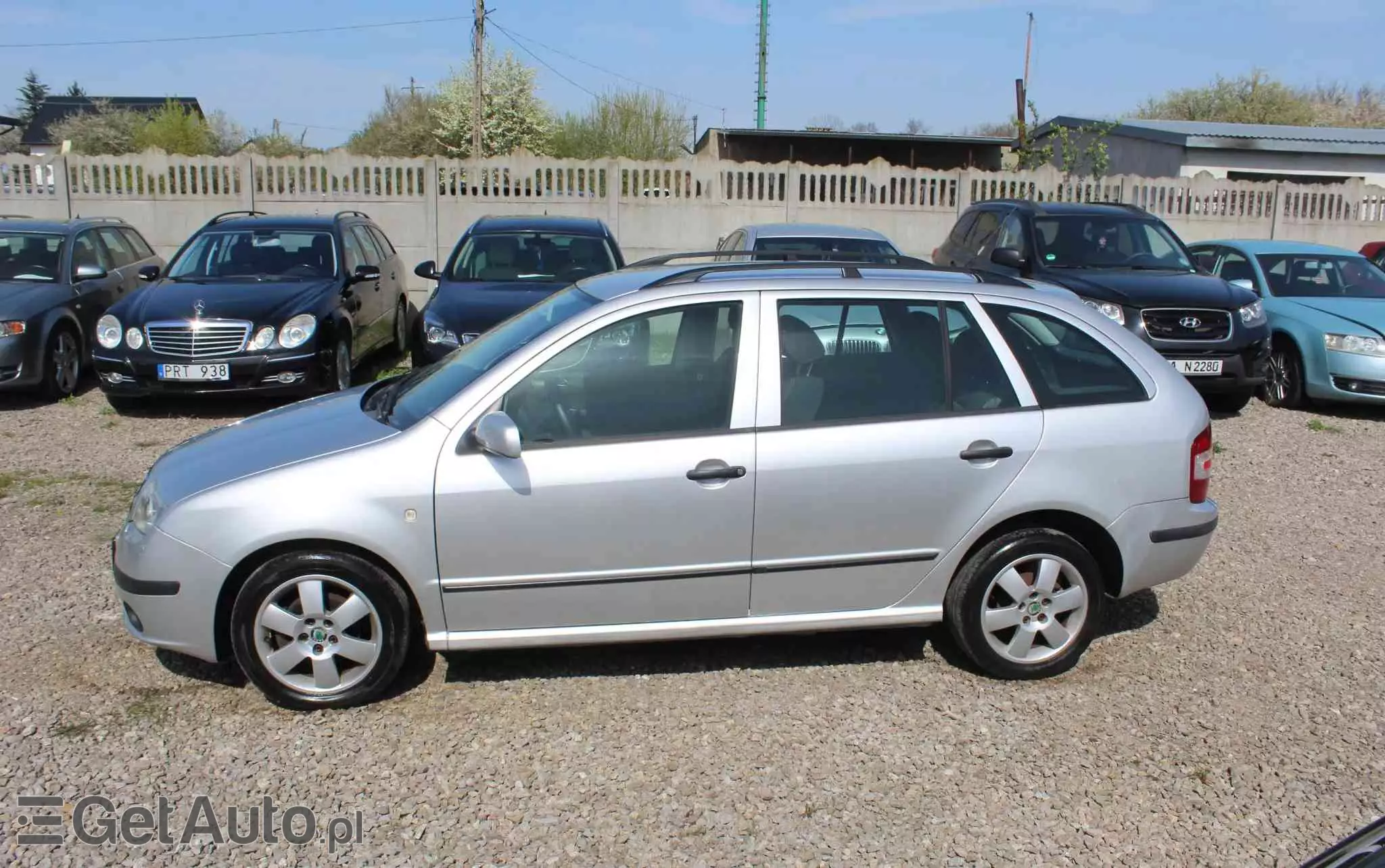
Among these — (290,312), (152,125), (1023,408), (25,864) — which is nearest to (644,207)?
(290,312)

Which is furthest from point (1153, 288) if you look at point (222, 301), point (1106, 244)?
point (222, 301)

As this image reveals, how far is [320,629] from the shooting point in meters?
4.09

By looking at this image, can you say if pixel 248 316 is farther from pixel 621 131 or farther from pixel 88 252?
pixel 621 131

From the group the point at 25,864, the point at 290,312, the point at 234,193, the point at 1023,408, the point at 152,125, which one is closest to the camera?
the point at 25,864

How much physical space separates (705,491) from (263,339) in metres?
6.11

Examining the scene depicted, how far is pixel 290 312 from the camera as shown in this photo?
925cm

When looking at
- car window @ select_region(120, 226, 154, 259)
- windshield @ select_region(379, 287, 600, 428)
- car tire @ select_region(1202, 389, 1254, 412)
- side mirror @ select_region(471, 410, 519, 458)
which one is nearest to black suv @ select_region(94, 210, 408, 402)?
car window @ select_region(120, 226, 154, 259)

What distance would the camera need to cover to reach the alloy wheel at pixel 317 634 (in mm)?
4043

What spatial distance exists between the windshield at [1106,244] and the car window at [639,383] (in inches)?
285

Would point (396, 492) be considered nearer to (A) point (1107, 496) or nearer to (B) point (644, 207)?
(A) point (1107, 496)

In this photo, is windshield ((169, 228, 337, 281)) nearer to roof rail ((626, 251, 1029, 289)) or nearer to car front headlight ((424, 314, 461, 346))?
car front headlight ((424, 314, 461, 346))

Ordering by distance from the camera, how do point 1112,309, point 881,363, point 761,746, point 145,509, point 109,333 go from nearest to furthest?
point 761,746 < point 145,509 < point 881,363 < point 109,333 < point 1112,309

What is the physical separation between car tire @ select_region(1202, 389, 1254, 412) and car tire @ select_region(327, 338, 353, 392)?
7.48 metres

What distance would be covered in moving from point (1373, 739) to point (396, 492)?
365cm
